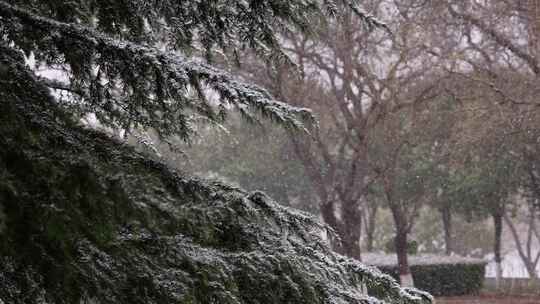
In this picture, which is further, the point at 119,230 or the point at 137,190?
the point at 137,190

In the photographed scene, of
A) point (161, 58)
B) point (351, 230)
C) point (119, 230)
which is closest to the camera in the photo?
point (119, 230)

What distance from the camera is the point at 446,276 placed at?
21797 mm

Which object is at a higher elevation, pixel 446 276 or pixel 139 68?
pixel 446 276

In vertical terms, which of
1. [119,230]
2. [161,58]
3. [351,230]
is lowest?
[119,230]

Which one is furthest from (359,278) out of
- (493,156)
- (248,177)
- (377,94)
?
(248,177)

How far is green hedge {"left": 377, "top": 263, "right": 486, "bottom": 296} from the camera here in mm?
21750

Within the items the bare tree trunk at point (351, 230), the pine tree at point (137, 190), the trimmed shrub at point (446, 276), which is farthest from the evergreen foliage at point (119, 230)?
A: the trimmed shrub at point (446, 276)

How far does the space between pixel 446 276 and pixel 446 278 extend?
0.06 m

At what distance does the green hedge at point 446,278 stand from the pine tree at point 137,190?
1892cm

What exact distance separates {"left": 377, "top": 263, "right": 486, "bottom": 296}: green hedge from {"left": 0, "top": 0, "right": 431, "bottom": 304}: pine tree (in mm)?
18919

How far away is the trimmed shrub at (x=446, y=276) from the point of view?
71.4 feet

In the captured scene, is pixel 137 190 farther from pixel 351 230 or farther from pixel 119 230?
pixel 351 230

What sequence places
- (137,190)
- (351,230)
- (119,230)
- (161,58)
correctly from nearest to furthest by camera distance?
(119,230)
(137,190)
(161,58)
(351,230)

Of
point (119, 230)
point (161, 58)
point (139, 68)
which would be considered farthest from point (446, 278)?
point (119, 230)
